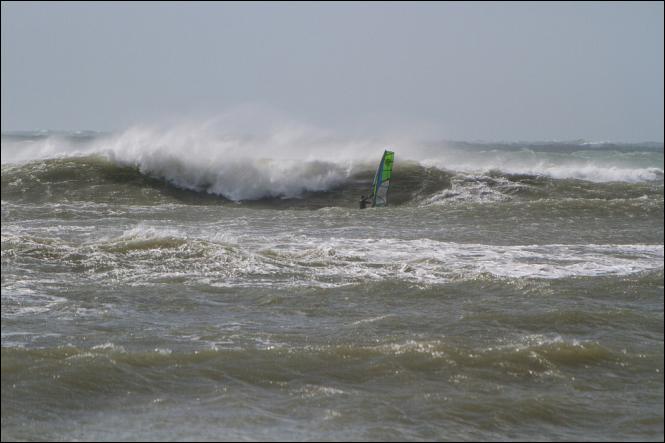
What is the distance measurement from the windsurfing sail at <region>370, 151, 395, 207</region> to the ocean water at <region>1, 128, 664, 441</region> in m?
2.92

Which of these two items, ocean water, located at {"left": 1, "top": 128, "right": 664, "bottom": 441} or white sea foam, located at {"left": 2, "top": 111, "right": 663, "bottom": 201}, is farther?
white sea foam, located at {"left": 2, "top": 111, "right": 663, "bottom": 201}

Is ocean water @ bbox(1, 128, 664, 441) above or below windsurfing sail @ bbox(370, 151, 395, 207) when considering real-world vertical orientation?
below

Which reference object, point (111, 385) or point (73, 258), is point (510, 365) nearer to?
point (111, 385)

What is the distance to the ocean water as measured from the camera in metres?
5.15

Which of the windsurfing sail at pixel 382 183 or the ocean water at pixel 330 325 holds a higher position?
the windsurfing sail at pixel 382 183

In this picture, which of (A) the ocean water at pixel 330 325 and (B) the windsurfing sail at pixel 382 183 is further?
(B) the windsurfing sail at pixel 382 183

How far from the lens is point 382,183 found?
21047mm

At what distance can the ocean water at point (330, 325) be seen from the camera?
515cm

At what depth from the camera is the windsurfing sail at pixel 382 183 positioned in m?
20.7

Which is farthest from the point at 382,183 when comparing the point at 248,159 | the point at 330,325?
the point at 330,325

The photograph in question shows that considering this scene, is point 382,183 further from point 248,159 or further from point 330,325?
point 330,325

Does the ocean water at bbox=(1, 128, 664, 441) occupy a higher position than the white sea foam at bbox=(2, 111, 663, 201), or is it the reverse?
the white sea foam at bbox=(2, 111, 663, 201)

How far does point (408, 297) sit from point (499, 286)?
4.20ft

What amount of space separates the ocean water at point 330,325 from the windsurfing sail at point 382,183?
115 inches
